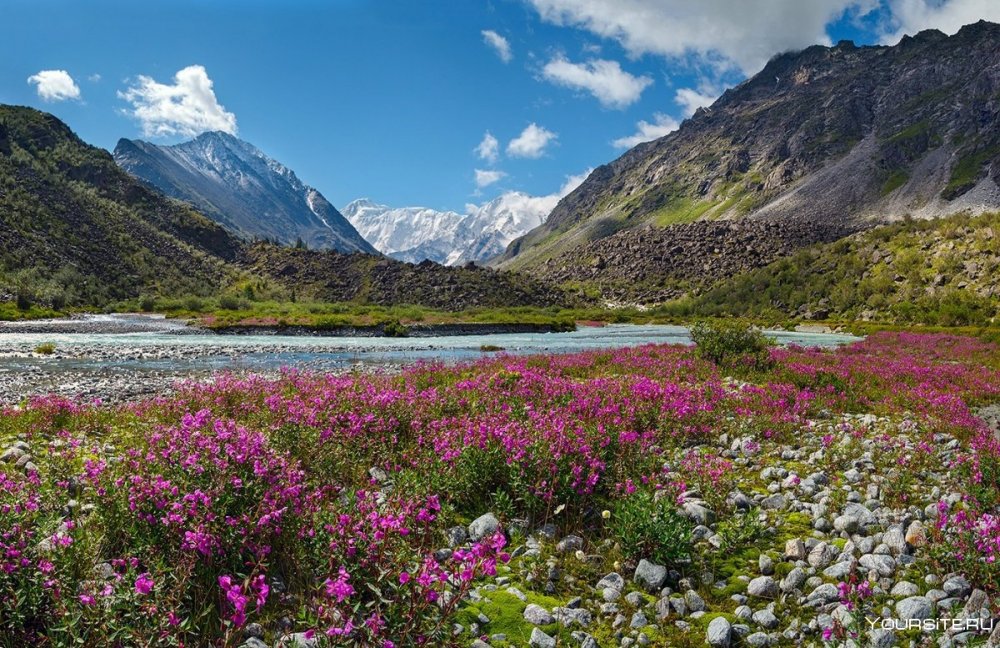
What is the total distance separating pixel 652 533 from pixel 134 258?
148 m

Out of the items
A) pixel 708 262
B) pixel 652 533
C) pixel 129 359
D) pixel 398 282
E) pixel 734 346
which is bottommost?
pixel 652 533

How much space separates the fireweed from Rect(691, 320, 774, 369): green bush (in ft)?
24.4

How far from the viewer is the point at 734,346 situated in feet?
78.1

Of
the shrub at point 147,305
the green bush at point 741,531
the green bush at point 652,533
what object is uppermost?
the shrub at point 147,305

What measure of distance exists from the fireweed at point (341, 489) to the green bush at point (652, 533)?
271 millimetres

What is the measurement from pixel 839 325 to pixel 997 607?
102039 mm

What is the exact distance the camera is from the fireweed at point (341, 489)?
3916mm

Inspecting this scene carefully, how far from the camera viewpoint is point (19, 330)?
54.9 metres

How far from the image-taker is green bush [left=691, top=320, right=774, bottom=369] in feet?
74.6

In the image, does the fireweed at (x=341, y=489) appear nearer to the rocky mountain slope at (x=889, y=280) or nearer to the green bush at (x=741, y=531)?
the green bush at (x=741, y=531)

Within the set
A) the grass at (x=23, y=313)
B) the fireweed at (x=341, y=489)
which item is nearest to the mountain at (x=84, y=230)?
the grass at (x=23, y=313)

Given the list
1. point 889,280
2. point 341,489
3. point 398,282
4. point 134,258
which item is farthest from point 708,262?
point 341,489

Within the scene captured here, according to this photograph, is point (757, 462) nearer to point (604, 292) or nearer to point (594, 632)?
point (594, 632)

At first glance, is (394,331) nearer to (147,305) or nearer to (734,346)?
(734,346)
